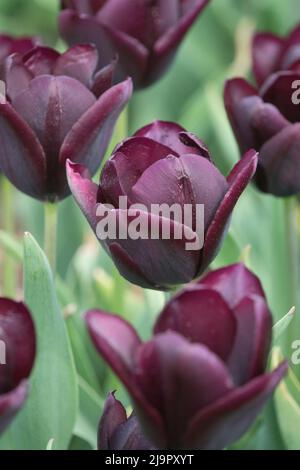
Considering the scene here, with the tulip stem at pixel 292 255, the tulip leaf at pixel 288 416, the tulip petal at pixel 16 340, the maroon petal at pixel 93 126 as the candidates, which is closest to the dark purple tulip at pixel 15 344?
the tulip petal at pixel 16 340

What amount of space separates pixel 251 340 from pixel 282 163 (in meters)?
0.35

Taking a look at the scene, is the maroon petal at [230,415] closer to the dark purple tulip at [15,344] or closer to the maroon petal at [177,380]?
the maroon petal at [177,380]

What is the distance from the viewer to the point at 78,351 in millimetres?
1163

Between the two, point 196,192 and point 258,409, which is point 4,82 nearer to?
point 196,192

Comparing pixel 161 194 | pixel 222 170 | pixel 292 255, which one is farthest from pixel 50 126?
pixel 222 170

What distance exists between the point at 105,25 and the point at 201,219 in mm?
345

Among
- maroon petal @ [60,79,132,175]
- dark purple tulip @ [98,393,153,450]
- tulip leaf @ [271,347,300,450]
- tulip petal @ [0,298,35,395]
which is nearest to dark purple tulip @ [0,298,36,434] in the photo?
tulip petal @ [0,298,35,395]

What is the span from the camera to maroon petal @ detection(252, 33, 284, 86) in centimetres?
110

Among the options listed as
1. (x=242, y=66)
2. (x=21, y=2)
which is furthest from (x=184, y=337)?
(x=21, y=2)

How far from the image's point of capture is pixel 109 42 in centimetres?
103

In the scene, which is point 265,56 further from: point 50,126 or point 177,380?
point 177,380

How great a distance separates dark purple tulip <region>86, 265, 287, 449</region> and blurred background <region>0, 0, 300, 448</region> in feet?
1.35

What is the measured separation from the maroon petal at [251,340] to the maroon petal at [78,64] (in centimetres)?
34

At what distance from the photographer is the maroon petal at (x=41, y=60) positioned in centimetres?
93
